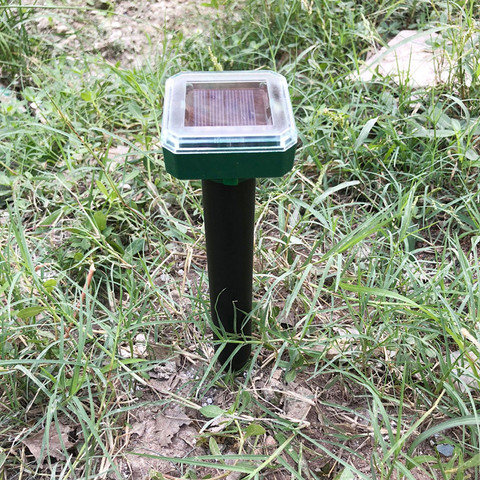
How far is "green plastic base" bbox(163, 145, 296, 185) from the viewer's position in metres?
0.98

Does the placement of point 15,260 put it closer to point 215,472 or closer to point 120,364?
point 120,364

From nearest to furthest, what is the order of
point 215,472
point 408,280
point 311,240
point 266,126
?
1. point 266,126
2. point 215,472
3. point 408,280
4. point 311,240

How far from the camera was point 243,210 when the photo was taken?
3.80 feet

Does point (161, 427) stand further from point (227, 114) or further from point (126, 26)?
point (126, 26)

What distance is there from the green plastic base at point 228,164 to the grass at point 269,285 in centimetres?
53

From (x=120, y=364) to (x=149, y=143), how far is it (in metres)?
1.12

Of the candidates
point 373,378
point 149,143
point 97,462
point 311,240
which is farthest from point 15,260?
point 373,378

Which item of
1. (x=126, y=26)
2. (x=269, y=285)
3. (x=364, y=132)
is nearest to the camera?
(x=269, y=285)

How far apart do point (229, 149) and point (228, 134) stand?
0.09 feet

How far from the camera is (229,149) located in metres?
0.97

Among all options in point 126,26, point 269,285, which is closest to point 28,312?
point 269,285

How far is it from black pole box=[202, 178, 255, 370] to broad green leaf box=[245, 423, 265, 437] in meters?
0.21

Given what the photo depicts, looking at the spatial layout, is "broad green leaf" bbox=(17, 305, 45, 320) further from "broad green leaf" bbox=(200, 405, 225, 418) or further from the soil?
the soil

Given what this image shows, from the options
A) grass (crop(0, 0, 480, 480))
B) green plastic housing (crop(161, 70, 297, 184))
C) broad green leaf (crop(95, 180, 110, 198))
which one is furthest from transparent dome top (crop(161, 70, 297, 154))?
broad green leaf (crop(95, 180, 110, 198))
